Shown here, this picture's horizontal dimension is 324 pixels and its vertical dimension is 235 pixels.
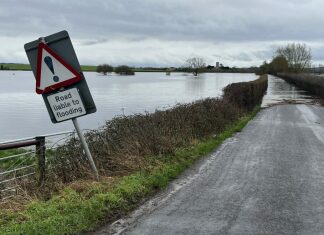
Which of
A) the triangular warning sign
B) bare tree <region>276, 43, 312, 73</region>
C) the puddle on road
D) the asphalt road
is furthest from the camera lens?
bare tree <region>276, 43, 312, 73</region>

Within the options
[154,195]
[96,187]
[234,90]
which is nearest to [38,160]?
[96,187]

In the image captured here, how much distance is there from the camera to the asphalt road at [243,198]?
19.6ft

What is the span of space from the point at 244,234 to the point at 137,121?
5883 mm

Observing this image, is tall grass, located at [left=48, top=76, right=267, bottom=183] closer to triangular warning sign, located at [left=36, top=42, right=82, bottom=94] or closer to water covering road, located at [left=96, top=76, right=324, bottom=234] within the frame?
water covering road, located at [left=96, top=76, right=324, bottom=234]

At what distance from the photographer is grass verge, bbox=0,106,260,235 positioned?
5559 mm

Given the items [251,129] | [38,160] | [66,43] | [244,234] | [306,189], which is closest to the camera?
[244,234]

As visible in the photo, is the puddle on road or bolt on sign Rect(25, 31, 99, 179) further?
the puddle on road

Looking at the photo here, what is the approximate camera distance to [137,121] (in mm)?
11219

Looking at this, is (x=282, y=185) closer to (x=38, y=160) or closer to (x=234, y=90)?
(x=38, y=160)

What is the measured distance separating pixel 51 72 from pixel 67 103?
0.52 metres

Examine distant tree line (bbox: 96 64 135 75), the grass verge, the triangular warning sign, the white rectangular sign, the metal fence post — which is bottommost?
distant tree line (bbox: 96 64 135 75)

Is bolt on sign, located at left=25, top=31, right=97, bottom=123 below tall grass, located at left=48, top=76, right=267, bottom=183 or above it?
above

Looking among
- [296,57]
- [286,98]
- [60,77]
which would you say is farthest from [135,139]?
[296,57]

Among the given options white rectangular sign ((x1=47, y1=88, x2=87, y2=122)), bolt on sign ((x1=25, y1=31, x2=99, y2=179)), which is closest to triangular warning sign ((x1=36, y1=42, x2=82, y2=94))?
bolt on sign ((x1=25, y1=31, x2=99, y2=179))
